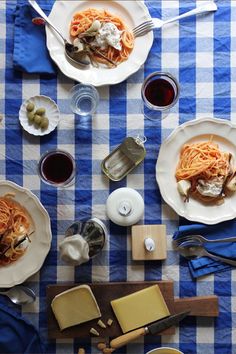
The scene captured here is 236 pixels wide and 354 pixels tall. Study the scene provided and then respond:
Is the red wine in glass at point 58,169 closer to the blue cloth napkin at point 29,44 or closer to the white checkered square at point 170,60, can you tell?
the blue cloth napkin at point 29,44

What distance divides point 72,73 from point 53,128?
16 centimetres

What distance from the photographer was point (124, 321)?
170cm

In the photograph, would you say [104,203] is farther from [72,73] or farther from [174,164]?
[72,73]

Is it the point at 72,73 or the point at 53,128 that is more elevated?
the point at 72,73

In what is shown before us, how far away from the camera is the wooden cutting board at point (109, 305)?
1693 millimetres

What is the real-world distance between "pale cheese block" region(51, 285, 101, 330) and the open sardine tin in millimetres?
317

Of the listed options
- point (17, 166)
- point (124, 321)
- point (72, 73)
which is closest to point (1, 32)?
point (72, 73)

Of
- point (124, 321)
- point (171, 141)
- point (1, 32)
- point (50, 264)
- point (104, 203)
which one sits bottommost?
point (124, 321)

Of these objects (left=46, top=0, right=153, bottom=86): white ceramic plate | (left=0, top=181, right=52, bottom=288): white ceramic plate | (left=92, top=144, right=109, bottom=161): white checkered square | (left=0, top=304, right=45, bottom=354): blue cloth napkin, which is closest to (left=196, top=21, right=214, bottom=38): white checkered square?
(left=46, top=0, right=153, bottom=86): white ceramic plate

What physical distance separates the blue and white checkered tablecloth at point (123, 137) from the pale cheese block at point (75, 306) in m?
0.05

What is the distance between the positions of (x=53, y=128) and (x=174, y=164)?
0.34m

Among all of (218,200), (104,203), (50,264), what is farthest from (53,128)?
(218,200)

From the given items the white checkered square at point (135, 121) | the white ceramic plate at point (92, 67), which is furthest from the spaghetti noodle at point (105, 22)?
the white checkered square at point (135, 121)

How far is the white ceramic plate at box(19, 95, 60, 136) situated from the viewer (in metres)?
1.71
